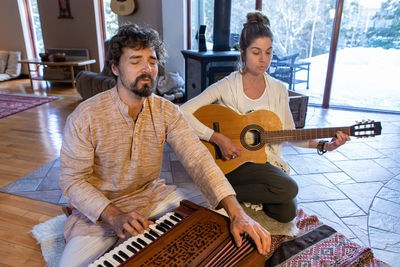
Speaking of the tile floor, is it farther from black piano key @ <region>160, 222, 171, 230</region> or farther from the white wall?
the white wall

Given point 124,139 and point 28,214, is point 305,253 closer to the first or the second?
point 124,139

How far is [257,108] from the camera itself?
189 centimetres

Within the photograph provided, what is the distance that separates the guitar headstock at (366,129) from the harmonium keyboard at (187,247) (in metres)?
1.10

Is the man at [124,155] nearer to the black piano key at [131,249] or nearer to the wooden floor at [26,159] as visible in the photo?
the black piano key at [131,249]

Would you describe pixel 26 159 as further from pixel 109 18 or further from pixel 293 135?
pixel 109 18

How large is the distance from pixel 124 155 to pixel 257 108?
944 mm

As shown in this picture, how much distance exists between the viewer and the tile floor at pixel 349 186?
192 cm

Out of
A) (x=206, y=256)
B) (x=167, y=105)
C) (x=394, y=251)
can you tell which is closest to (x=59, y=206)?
(x=167, y=105)

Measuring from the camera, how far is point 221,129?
1.94 metres

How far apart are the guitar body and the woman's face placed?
0.90 feet

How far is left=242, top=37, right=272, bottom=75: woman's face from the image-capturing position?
1.76 meters

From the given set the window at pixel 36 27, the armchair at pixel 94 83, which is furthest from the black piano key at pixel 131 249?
the window at pixel 36 27

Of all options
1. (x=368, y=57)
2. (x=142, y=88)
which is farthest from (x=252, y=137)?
(x=368, y=57)

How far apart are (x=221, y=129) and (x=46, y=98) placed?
4.50 metres
